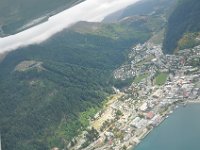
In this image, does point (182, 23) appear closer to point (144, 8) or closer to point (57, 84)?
point (57, 84)

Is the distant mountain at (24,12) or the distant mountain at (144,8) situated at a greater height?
the distant mountain at (24,12)

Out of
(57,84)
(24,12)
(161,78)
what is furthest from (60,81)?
(24,12)

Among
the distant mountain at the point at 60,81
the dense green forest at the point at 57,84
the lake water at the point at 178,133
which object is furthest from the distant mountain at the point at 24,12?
the distant mountain at the point at 60,81

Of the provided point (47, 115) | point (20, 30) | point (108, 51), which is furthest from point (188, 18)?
point (20, 30)

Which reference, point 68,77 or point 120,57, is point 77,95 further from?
point 120,57

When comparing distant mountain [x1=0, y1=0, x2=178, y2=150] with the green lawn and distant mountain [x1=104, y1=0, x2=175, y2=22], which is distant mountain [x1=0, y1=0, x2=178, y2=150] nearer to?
the green lawn

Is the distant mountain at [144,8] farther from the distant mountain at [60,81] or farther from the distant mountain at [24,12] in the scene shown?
the distant mountain at [24,12]
